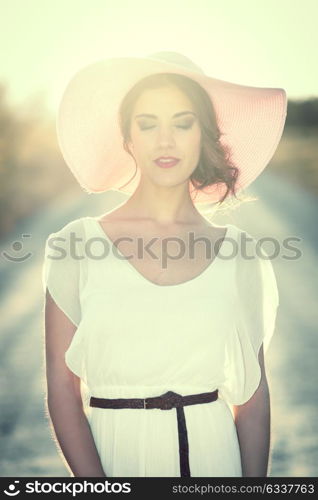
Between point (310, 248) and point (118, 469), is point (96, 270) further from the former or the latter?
point (310, 248)

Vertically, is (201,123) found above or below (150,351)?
above

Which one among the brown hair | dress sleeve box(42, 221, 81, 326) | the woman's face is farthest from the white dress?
the brown hair

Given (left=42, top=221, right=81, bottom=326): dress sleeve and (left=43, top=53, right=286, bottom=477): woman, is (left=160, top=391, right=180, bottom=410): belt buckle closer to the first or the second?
(left=43, top=53, right=286, bottom=477): woman

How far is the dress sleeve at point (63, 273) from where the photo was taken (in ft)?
9.83

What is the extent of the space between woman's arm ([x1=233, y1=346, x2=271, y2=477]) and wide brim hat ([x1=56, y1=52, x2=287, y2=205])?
766 millimetres

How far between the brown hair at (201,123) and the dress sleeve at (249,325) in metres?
0.33

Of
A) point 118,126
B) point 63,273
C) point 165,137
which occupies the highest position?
point 118,126

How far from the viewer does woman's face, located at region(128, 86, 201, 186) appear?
3088mm

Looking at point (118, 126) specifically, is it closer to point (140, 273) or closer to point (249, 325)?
point (140, 273)

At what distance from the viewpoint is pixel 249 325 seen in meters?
3.14

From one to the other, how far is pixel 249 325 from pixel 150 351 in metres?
0.38

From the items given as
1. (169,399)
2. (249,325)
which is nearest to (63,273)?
(169,399)
